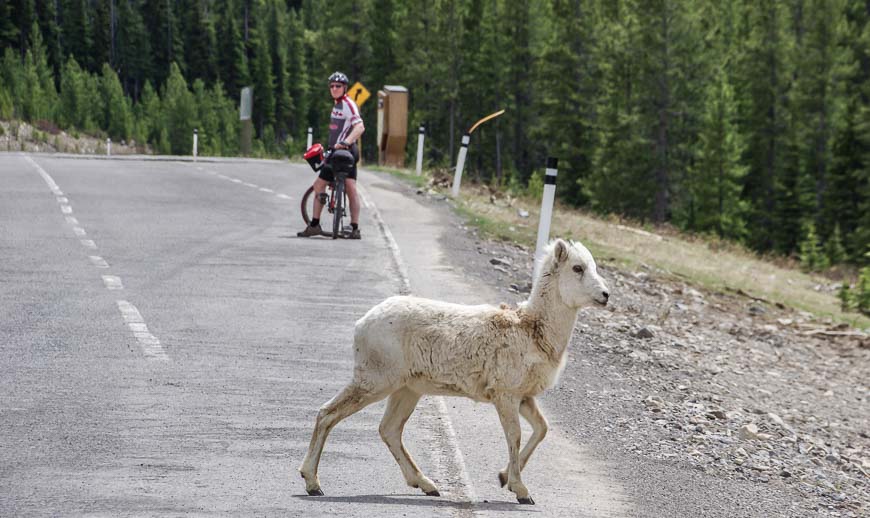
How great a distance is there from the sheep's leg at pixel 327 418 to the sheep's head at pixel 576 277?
1.18 metres

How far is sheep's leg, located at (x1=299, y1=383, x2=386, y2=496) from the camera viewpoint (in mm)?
6391

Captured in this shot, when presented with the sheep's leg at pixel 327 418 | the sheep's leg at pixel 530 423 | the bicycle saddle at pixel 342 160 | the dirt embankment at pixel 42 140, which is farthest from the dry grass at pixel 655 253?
the dirt embankment at pixel 42 140

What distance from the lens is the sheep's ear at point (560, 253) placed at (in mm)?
6715

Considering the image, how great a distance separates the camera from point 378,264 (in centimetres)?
1541

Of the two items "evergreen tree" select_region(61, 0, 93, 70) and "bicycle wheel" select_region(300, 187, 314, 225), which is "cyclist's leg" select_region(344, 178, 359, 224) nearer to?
"bicycle wheel" select_region(300, 187, 314, 225)

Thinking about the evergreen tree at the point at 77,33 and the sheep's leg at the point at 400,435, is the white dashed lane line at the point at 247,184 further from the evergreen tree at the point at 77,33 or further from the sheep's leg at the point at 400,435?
the evergreen tree at the point at 77,33

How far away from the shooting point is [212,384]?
29.8 ft

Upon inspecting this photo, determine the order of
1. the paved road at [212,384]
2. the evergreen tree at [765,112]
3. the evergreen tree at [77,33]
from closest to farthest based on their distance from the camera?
the paved road at [212,384] → the evergreen tree at [765,112] → the evergreen tree at [77,33]

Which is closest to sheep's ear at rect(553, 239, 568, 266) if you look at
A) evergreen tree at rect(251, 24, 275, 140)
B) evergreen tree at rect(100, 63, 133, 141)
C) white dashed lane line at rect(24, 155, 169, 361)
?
white dashed lane line at rect(24, 155, 169, 361)

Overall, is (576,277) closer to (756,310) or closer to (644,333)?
(644,333)

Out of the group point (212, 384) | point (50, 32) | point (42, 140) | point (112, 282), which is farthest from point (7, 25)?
point (212, 384)

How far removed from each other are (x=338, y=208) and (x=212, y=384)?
28.7ft

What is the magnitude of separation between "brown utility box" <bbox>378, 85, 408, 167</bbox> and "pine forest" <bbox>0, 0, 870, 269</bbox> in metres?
16.6

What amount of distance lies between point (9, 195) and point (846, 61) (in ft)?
220
